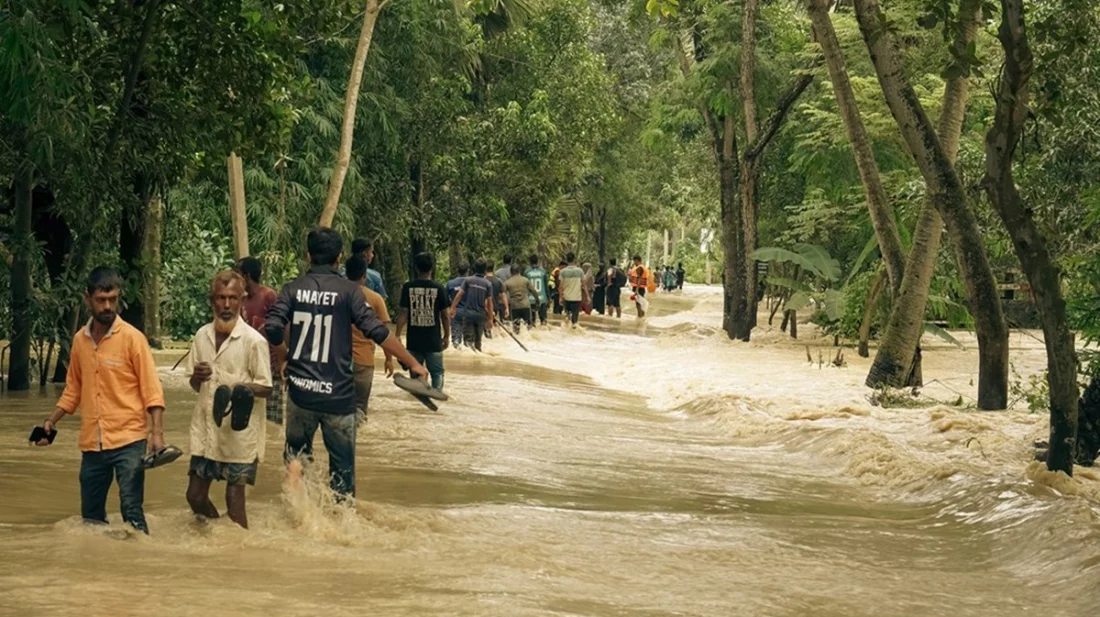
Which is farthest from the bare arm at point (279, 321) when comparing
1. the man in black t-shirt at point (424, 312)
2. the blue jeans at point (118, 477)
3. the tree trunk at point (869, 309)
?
the tree trunk at point (869, 309)

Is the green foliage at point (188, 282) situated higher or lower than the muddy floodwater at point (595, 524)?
higher

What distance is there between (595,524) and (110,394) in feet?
12.0

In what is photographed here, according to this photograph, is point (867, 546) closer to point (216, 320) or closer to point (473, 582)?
point (473, 582)

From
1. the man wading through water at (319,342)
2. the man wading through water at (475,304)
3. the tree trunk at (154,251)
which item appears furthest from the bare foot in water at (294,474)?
the man wading through water at (475,304)

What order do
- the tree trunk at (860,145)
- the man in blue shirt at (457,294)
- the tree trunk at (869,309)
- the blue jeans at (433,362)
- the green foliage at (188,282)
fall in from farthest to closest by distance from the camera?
the tree trunk at (869,309), the green foliage at (188,282), the man in blue shirt at (457,294), the tree trunk at (860,145), the blue jeans at (433,362)

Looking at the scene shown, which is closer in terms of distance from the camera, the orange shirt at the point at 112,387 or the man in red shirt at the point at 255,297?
the orange shirt at the point at 112,387

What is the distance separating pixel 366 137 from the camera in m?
34.6

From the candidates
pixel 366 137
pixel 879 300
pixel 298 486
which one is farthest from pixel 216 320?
pixel 366 137

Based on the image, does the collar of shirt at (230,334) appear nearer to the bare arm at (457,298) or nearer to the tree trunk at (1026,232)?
the tree trunk at (1026,232)

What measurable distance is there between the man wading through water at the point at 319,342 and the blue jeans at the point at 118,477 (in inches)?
45.0

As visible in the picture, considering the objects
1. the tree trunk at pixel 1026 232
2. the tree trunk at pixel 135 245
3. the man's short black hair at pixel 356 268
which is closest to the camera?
the tree trunk at pixel 1026 232

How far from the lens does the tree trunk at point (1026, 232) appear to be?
1123cm

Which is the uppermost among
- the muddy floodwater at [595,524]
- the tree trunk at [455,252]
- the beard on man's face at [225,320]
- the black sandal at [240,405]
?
the tree trunk at [455,252]

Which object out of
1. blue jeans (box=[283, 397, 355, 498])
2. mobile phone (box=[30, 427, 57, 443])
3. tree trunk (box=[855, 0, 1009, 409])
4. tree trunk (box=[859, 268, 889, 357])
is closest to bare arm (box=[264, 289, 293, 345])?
blue jeans (box=[283, 397, 355, 498])
